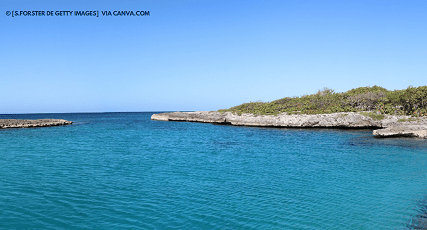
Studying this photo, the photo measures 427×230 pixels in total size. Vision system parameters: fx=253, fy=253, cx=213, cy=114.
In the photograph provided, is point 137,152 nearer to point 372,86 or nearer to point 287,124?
point 287,124

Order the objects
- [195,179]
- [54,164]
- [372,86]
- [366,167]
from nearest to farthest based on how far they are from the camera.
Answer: [195,179], [366,167], [54,164], [372,86]

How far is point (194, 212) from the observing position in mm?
11031

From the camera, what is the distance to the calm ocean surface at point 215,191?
10.3 metres

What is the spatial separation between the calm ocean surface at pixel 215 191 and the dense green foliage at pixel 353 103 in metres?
29.5

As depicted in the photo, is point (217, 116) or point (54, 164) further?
point (217, 116)

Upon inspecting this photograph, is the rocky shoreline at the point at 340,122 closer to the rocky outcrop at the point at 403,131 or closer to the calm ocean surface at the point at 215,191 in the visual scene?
the rocky outcrop at the point at 403,131

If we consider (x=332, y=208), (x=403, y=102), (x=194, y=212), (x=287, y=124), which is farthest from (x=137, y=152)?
(x=403, y=102)

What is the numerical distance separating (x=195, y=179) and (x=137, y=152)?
470 inches

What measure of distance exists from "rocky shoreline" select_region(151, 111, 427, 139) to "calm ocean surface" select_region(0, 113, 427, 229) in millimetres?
13518

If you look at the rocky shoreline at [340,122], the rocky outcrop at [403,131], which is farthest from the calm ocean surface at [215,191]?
the rocky shoreline at [340,122]

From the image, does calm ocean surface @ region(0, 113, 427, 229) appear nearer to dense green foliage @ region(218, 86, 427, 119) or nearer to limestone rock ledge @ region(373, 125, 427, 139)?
limestone rock ledge @ region(373, 125, 427, 139)

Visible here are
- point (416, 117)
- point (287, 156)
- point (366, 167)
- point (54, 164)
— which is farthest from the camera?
point (416, 117)

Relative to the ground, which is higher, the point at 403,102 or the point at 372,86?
the point at 372,86

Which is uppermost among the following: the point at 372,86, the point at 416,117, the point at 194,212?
the point at 372,86
